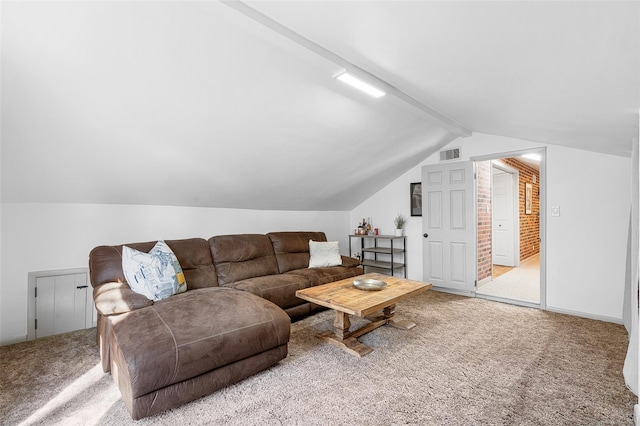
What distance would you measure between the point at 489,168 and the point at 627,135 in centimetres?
248

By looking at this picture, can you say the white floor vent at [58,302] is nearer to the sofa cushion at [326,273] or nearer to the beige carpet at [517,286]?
the sofa cushion at [326,273]

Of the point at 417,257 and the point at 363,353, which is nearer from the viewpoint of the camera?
the point at 363,353

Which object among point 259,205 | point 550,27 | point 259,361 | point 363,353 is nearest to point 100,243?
point 259,205

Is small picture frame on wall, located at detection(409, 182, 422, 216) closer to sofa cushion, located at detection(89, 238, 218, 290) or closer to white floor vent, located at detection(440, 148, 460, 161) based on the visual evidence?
white floor vent, located at detection(440, 148, 460, 161)

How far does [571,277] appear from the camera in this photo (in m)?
3.54

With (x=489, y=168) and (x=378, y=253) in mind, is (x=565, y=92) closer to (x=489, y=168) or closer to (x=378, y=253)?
(x=489, y=168)

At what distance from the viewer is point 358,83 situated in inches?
93.4

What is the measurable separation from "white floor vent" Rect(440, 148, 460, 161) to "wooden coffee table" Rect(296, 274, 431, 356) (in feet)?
7.87

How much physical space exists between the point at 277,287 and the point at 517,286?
4038mm

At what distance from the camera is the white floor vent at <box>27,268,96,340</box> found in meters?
2.82

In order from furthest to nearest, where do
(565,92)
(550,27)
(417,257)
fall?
1. (417,257)
2. (565,92)
3. (550,27)

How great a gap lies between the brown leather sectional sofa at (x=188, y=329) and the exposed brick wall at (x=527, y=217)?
5.95 metres

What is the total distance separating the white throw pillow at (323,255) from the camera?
414 cm

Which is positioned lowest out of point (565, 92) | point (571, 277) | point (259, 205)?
point (571, 277)
